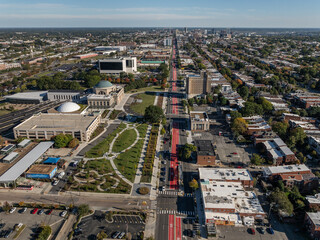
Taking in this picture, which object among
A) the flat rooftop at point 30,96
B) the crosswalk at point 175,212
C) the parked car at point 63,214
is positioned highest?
the flat rooftop at point 30,96

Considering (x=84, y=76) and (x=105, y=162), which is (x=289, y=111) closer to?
(x=105, y=162)

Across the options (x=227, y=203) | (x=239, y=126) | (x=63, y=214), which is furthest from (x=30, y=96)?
(x=227, y=203)

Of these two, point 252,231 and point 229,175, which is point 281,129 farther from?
point 252,231

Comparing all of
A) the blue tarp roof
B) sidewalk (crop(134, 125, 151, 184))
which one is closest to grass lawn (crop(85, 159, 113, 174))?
sidewalk (crop(134, 125, 151, 184))

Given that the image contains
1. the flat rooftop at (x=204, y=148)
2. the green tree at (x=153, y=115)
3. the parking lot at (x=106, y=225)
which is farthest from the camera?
the green tree at (x=153, y=115)

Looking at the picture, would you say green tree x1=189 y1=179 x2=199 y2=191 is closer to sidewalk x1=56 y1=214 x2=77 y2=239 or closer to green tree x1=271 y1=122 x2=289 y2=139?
sidewalk x1=56 y1=214 x2=77 y2=239

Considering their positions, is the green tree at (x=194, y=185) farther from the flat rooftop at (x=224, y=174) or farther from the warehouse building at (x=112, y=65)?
the warehouse building at (x=112, y=65)

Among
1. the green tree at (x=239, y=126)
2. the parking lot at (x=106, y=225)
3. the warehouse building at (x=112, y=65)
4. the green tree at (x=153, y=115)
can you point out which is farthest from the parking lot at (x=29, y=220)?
the warehouse building at (x=112, y=65)

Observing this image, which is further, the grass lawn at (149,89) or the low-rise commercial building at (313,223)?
the grass lawn at (149,89)
